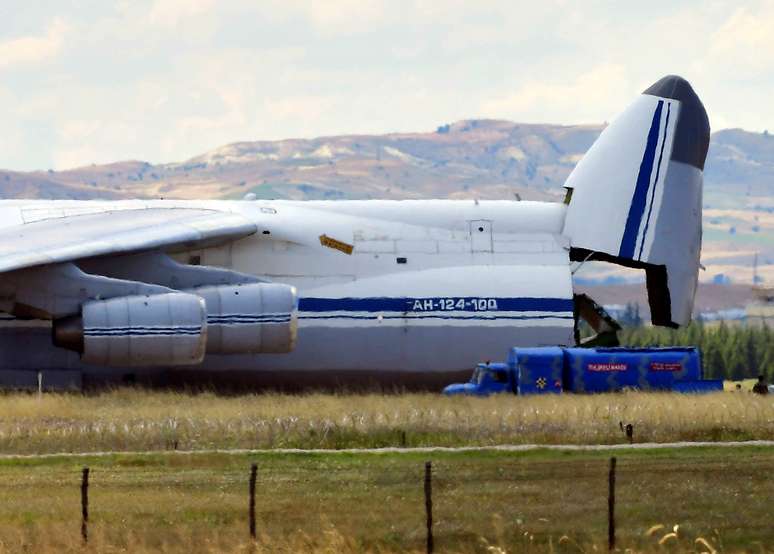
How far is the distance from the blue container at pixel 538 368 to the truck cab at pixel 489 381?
9.4 inches

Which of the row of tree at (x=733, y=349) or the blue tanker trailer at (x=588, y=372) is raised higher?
the blue tanker trailer at (x=588, y=372)

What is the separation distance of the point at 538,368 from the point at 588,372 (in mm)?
1208

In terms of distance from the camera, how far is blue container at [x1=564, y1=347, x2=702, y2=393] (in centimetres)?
3431

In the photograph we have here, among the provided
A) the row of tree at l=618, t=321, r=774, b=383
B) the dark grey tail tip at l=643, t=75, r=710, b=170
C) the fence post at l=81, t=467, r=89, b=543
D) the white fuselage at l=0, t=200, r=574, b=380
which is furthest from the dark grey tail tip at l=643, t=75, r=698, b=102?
the row of tree at l=618, t=321, r=774, b=383

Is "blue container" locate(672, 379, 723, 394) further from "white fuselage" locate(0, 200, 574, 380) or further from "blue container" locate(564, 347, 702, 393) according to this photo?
"white fuselage" locate(0, 200, 574, 380)

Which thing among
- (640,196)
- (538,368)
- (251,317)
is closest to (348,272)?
(251,317)

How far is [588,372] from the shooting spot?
113ft

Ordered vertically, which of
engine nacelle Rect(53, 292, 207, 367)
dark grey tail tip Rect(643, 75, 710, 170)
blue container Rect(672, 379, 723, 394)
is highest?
dark grey tail tip Rect(643, 75, 710, 170)

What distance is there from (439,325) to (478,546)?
49.0ft

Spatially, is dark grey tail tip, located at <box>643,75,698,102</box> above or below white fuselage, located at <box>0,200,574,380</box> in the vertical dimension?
above

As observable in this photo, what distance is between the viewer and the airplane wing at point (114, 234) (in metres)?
28.8

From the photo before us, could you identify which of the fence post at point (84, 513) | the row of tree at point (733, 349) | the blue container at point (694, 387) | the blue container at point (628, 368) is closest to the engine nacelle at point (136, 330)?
the blue container at point (628, 368)

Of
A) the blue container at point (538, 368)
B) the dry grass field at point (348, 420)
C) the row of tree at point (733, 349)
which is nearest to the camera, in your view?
the dry grass field at point (348, 420)

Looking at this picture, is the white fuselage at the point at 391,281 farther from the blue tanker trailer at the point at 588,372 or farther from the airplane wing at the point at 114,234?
the airplane wing at the point at 114,234
